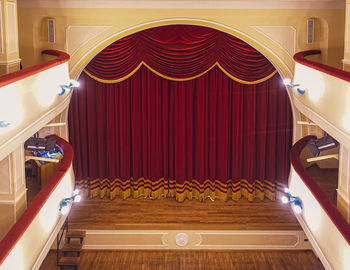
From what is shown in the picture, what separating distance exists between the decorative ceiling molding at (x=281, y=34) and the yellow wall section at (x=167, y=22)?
52mm

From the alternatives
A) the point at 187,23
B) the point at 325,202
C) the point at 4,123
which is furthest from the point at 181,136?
the point at 4,123

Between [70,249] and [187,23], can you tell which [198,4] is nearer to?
[187,23]

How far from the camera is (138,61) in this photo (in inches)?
410

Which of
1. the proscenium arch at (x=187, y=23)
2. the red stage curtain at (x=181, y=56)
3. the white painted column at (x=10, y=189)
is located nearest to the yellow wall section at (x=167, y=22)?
the proscenium arch at (x=187, y=23)

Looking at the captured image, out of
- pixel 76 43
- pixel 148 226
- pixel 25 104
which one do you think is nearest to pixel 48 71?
pixel 25 104

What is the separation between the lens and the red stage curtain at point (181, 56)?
10.3 metres

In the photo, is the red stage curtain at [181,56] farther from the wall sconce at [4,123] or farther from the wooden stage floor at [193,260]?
the wall sconce at [4,123]

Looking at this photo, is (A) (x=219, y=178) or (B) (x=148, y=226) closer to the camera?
(B) (x=148, y=226)

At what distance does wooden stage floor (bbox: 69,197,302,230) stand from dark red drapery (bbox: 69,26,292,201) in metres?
0.23

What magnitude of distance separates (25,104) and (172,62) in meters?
4.70

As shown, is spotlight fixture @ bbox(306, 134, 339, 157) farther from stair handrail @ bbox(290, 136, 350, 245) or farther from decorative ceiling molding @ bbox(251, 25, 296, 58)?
decorative ceiling molding @ bbox(251, 25, 296, 58)

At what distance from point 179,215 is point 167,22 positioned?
12.3 ft

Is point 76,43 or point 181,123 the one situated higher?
point 76,43

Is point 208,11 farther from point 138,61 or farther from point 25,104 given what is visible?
point 25,104
